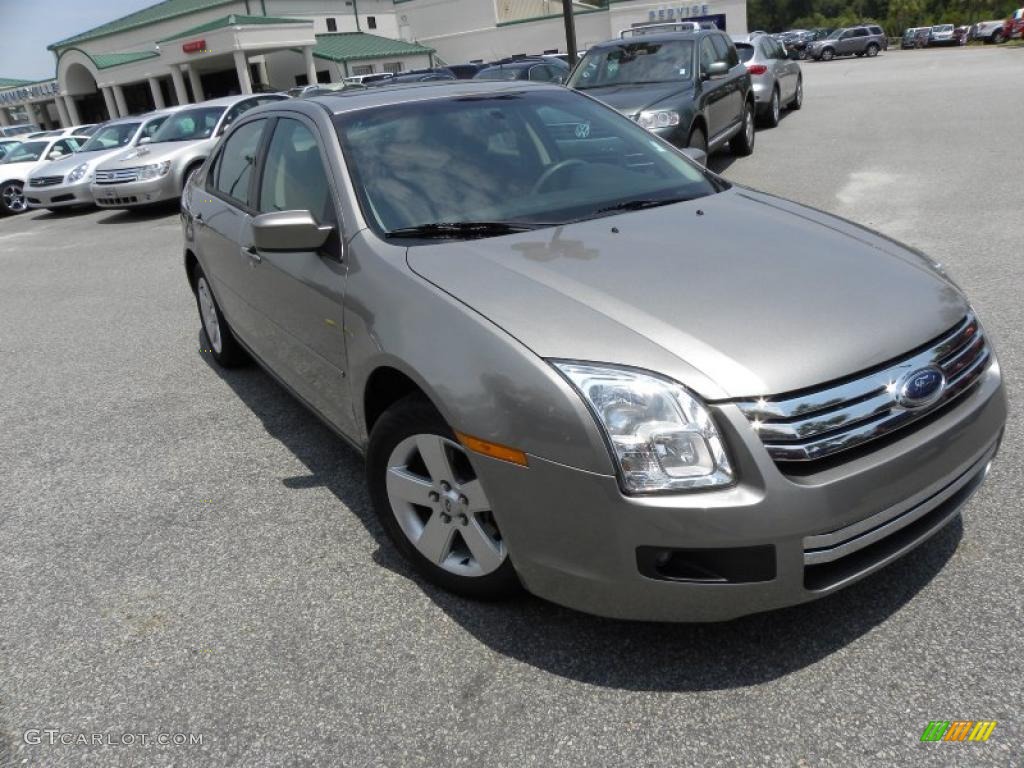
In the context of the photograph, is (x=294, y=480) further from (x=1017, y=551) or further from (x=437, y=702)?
(x=1017, y=551)

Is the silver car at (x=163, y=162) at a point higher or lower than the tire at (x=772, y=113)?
higher

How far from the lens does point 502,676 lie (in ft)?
8.09

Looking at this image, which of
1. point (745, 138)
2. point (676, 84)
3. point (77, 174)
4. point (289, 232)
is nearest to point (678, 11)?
point (77, 174)

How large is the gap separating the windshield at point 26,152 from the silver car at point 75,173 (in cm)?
203

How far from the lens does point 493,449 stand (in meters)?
2.33

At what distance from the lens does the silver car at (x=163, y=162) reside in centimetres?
1270

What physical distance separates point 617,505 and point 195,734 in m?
1.38

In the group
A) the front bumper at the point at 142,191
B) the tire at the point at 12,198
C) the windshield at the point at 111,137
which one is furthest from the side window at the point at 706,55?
Answer: the tire at the point at 12,198

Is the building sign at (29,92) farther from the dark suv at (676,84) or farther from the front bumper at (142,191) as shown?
the dark suv at (676,84)

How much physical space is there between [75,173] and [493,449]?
49.8 feet

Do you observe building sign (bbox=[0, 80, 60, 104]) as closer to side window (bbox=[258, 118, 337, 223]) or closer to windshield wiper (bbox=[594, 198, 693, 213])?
side window (bbox=[258, 118, 337, 223])

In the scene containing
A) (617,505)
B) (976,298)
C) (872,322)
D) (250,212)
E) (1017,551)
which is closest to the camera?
(617,505)

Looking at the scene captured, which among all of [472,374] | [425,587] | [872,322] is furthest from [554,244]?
[425,587]

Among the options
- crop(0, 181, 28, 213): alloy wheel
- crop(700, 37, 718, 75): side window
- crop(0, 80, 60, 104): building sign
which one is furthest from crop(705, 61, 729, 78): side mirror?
crop(0, 80, 60, 104): building sign
